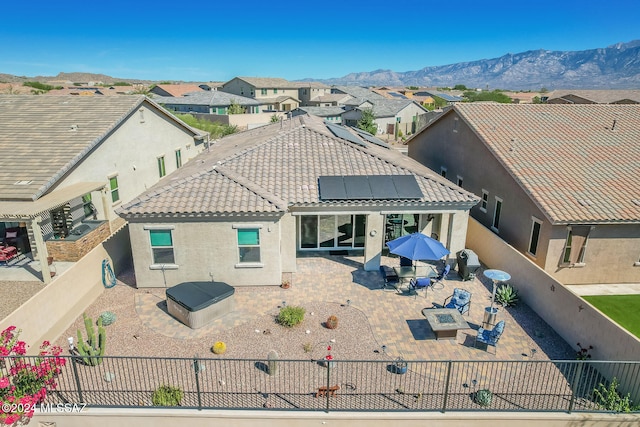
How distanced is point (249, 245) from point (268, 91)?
85419mm

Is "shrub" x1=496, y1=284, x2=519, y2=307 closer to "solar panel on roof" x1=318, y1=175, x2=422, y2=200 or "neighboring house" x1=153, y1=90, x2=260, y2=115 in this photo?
"solar panel on roof" x1=318, y1=175, x2=422, y2=200

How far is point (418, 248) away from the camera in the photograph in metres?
14.7

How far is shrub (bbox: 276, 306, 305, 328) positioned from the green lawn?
1090cm

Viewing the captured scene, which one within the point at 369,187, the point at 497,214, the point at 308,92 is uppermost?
the point at 308,92

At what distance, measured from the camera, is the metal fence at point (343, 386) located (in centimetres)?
970

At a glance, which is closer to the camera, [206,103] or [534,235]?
[534,235]

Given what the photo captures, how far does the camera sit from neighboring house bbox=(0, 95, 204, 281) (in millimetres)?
15117

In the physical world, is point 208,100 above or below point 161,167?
above

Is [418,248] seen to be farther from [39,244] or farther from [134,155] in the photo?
[134,155]

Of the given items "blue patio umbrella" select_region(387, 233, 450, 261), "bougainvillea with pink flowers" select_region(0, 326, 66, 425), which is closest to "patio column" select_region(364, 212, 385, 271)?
"blue patio umbrella" select_region(387, 233, 450, 261)

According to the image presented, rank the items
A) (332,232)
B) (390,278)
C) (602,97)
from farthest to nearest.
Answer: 1. (602,97)
2. (332,232)
3. (390,278)

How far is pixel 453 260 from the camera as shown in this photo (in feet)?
57.6

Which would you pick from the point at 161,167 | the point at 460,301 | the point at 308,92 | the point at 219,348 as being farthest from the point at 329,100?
the point at 219,348

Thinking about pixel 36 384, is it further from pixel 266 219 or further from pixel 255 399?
pixel 266 219
